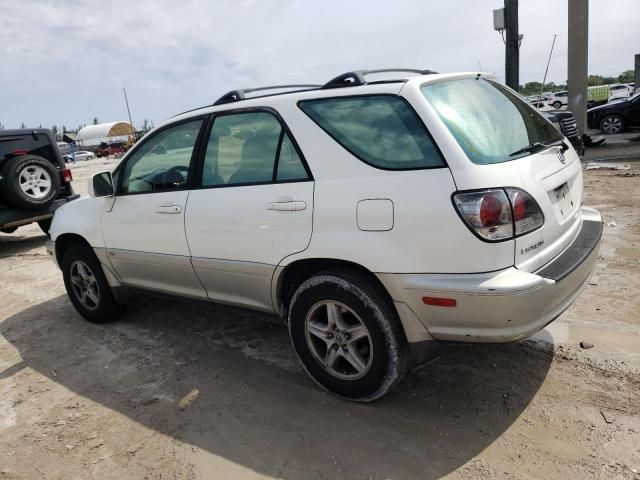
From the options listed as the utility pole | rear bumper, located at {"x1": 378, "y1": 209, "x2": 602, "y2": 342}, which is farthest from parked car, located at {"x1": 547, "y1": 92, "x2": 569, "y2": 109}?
rear bumper, located at {"x1": 378, "y1": 209, "x2": 602, "y2": 342}

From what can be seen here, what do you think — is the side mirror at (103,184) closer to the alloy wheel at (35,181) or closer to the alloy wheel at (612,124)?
the alloy wheel at (35,181)

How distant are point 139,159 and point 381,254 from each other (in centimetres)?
233

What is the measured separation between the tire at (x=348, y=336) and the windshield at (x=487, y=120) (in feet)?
2.96

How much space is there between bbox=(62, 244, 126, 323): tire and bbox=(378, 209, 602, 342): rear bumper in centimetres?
285

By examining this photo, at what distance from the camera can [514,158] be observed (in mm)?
2670

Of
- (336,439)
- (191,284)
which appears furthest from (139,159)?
(336,439)

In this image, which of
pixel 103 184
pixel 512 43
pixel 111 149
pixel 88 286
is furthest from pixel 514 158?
pixel 111 149

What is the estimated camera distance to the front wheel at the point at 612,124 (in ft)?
52.0

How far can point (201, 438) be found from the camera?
2854 millimetres

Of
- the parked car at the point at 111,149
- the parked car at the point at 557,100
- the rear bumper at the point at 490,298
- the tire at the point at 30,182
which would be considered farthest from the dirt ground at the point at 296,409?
the parked car at the point at 111,149

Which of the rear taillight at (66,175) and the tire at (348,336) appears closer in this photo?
the tire at (348,336)

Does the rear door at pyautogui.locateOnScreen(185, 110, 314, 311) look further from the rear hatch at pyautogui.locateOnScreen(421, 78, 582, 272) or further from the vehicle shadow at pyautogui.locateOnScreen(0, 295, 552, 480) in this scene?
the rear hatch at pyautogui.locateOnScreen(421, 78, 582, 272)

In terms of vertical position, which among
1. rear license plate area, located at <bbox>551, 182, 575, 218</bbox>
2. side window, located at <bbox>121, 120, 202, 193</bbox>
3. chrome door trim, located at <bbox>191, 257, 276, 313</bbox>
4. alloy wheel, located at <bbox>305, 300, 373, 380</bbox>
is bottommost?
alloy wheel, located at <bbox>305, 300, 373, 380</bbox>

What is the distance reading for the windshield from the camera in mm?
2609
